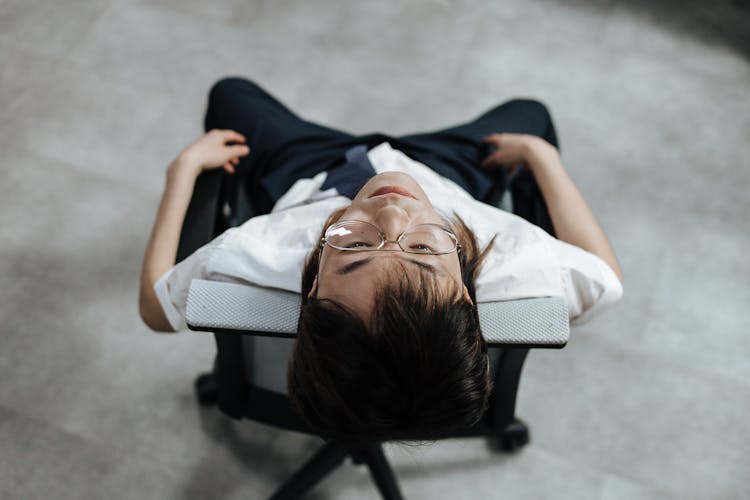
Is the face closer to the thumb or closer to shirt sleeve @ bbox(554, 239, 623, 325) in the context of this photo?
shirt sleeve @ bbox(554, 239, 623, 325)

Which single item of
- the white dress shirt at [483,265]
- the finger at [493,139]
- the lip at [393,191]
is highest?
the lip at [393,191]

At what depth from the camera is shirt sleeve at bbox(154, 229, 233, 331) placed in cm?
106

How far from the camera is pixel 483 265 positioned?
3.53 ft

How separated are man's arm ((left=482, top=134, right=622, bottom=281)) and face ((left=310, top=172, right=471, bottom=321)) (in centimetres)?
33

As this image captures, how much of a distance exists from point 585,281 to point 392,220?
37 cm

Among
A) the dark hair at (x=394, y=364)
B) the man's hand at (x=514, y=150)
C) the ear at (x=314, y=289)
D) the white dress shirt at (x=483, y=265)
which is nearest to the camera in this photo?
the dark hair at (x=394, y=364)

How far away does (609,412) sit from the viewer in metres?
1.64

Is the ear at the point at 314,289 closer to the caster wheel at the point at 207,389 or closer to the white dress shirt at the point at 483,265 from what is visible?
the white dress shirt at the point at 483,265

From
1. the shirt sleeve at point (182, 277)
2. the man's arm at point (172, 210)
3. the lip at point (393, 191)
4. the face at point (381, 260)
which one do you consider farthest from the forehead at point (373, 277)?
the man's arm at point (172, 210)

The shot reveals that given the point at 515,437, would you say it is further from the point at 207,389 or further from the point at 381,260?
the point at 381,260

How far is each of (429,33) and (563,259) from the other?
4.47 ft

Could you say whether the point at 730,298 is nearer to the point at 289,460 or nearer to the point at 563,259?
the point at 563,259

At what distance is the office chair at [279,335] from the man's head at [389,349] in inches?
2.3

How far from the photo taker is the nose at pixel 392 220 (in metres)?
0.90
